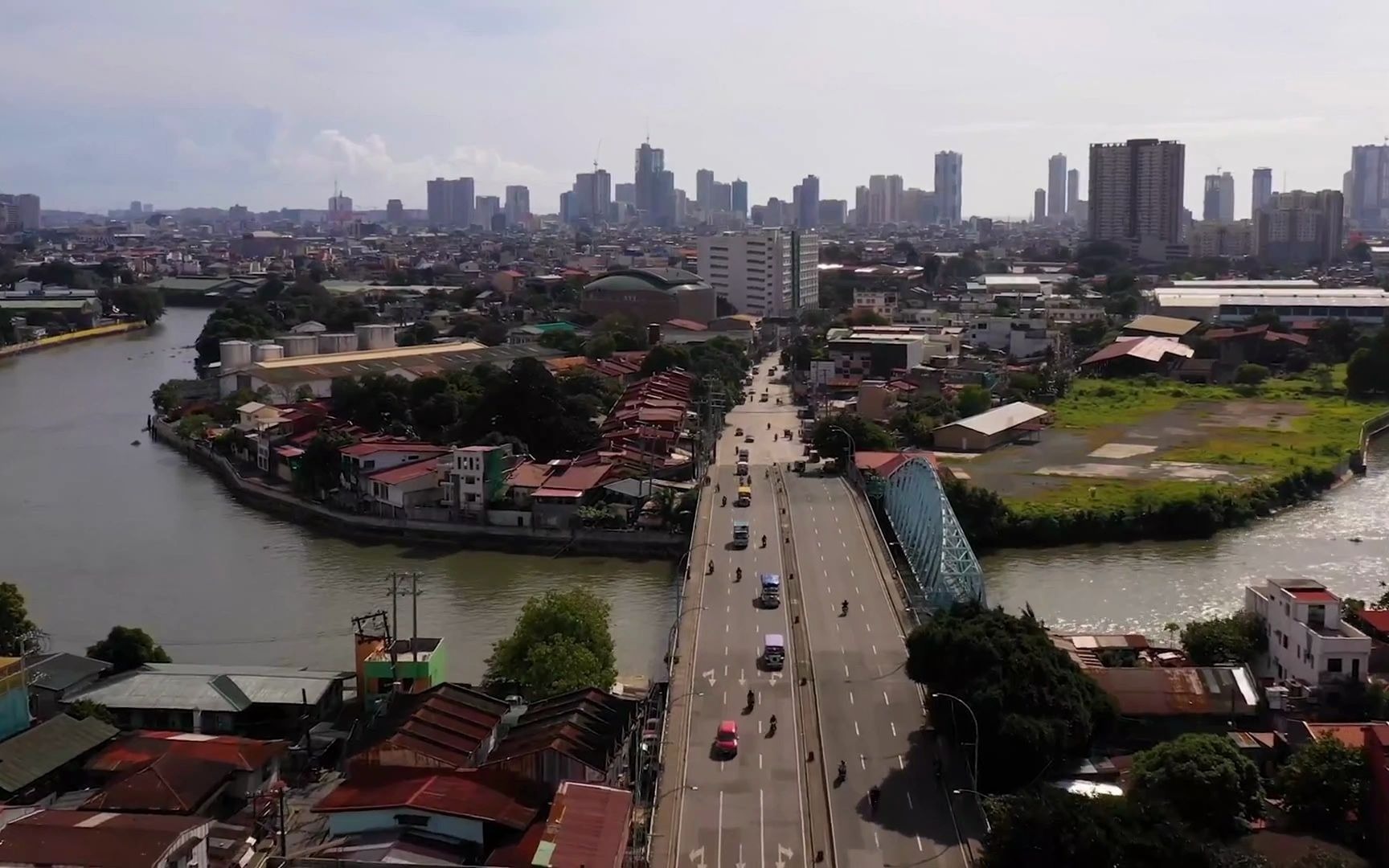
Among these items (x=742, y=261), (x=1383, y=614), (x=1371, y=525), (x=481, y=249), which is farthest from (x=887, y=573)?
(x=481, y=249)

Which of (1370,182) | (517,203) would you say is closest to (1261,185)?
(1370,182)

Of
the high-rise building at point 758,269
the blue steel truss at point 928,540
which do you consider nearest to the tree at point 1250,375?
the blue steel truss at point 928,540

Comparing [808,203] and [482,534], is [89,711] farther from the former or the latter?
[808,203]

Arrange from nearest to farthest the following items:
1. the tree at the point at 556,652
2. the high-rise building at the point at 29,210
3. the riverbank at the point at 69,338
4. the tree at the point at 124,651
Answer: the tree at the point at 556,652 → the tree at the point at 124,651 → the riverbank at the point at 69,338 → the high-rise building at the point at 29,210

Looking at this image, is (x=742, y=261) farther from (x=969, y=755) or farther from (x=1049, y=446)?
(x=969, y=755)

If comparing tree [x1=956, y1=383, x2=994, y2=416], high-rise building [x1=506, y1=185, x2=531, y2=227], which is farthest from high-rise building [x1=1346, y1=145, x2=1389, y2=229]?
tree [x1=956, y1=383, x2=994, y2=416]

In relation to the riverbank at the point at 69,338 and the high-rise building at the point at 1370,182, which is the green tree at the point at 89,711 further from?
the high-rise building at the point at 1370,182
